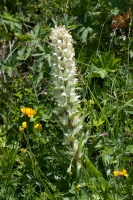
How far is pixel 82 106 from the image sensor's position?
3818 mm

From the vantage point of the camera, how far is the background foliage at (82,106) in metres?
3.08

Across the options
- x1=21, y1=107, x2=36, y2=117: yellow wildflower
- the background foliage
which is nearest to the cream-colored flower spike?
the background foliage

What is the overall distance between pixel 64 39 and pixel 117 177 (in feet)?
3.03

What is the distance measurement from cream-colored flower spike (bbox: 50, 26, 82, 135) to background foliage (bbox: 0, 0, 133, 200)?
0.18m

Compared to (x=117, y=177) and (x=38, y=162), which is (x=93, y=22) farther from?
(x=117, y=177)

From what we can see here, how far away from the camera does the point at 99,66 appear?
12.5 ft

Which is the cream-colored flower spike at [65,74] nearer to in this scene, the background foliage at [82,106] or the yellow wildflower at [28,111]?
the background foliage at [82,106]

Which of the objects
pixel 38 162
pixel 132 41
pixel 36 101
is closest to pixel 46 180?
pixel 38 162

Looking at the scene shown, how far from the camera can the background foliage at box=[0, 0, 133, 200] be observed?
308cm

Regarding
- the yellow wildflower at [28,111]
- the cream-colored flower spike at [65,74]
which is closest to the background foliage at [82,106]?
the yellow wildflower at [28,111]

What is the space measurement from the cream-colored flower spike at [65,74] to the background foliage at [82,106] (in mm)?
182

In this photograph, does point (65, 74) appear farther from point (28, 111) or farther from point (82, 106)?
point (82, 106)

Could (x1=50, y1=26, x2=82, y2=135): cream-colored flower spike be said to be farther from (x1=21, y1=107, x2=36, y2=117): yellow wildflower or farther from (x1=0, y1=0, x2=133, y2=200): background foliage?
(x1=21, y1=107, x2=36, y2=117): yellow wildflower

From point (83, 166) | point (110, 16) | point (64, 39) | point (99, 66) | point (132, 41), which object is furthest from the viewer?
point (110, 16)
